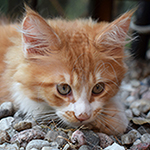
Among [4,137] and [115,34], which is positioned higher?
[115,34]

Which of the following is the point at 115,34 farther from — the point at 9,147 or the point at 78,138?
the point at 9,147

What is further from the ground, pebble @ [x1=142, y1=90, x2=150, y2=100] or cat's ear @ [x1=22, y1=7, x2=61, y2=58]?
cat's ear @ [x1=22, y1=7, x2=61, y2=58]

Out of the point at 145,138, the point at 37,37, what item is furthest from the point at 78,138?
the point at 37,37

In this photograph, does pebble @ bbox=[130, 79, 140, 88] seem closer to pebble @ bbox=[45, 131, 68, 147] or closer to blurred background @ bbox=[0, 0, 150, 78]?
blurred background @ bbox=[0, 0, 150, 78]

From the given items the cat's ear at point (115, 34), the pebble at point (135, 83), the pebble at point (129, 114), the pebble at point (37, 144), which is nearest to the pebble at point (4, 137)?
the pebble at point (37, 144)

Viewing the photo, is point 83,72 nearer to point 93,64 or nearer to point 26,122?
point 93,64

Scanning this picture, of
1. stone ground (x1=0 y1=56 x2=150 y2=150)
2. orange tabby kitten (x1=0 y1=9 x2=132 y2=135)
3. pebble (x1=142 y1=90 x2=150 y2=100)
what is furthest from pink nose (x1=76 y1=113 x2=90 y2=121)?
pebble (x1=142 y1=90 x2=150 y2=100)
